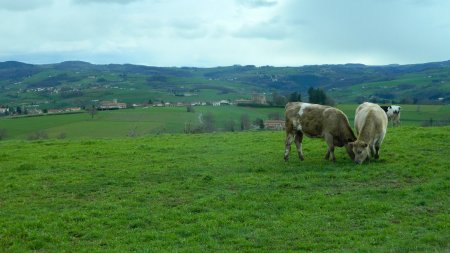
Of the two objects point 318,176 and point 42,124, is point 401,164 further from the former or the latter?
point 42,124

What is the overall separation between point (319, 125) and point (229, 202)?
7516mm

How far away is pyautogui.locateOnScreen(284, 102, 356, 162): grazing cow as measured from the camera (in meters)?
19.2

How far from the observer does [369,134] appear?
18625 mm

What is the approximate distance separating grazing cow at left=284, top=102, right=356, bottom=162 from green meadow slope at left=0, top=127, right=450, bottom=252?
2.70 feet

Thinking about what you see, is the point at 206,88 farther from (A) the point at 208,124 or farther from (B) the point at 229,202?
(B) the point at 229,202

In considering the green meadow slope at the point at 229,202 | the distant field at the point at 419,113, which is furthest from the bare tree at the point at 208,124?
the green meadow slope at the point at 229,202

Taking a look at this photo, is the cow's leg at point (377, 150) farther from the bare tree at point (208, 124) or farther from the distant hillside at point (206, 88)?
the distant hillside at point (206, 88)

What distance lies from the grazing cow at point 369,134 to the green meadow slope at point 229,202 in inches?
21.9

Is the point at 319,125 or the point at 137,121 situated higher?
the point at 319,125

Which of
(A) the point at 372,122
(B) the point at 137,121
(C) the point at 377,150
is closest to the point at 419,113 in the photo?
(B) the point at 137,121

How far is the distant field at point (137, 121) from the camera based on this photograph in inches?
2287

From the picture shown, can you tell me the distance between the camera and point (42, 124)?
69.2 meters

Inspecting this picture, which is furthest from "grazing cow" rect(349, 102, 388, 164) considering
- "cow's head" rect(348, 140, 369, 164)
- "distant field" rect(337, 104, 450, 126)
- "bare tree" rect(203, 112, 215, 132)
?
"distant field" rect(337, 104, 450, 126)

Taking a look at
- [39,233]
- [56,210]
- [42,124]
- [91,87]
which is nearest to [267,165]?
[56,210]
